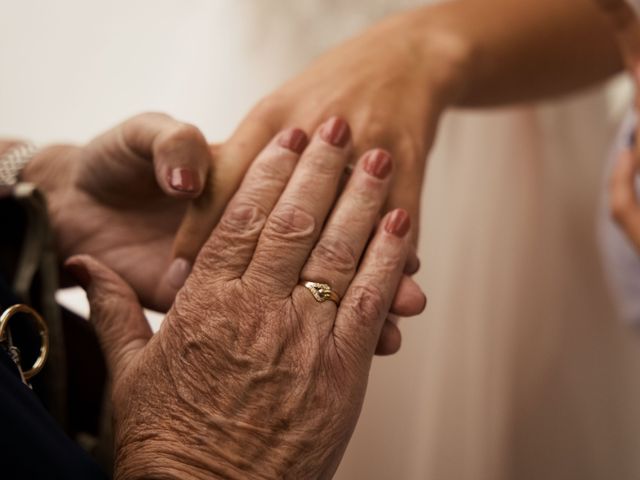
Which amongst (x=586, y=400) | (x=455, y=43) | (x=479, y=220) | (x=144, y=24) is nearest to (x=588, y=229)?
(x=479, y=220)

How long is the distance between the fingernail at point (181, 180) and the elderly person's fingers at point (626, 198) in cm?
55

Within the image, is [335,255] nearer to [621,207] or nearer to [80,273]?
[80,273]

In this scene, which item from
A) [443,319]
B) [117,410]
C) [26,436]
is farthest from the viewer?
[443,319]

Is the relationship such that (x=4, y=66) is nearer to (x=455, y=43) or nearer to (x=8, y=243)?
(x=8, y=243)

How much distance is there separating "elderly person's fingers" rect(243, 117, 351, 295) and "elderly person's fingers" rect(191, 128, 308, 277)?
0.01 meters

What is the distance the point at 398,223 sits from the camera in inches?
26.0

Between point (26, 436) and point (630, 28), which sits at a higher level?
point (630, 28)

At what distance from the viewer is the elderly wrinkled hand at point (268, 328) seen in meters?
0.53

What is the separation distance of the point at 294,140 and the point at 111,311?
246mm

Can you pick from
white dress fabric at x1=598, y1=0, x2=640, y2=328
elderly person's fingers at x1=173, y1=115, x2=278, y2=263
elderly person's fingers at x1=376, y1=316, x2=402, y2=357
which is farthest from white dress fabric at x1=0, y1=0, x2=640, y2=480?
elderly person's fingers at x1=173, y1=115, x2=278, y2=263

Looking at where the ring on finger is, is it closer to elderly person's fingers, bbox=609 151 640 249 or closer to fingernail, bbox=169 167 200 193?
fingernail, bbox=169 167 200 193

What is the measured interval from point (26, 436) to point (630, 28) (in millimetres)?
796

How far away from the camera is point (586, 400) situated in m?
1.15

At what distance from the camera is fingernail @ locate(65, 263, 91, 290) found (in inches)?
25.7
